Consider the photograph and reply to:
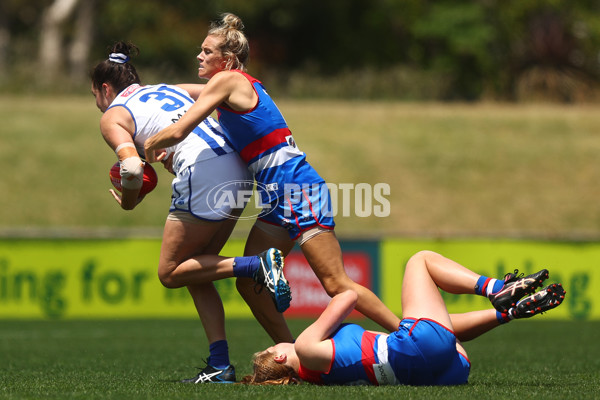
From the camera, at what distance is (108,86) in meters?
5.69

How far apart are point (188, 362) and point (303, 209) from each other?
7.61 feet

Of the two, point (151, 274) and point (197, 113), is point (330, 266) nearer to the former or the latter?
point (197, 113)

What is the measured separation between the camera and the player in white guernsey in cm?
528

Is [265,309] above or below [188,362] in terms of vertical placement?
above

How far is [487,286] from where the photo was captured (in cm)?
510

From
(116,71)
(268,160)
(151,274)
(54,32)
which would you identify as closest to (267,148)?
(268,160)

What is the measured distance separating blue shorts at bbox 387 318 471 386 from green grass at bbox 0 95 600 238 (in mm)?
12440

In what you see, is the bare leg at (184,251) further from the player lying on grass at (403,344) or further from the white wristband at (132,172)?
the player lying on grass at (403,344)

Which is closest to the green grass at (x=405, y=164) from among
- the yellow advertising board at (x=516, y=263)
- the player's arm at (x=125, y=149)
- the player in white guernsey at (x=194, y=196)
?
the yellow advertising board at (x=516, y=263)

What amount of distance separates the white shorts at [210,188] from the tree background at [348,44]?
19432mm

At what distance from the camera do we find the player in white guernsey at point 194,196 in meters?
5.28

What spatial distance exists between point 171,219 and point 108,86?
96 centimetres

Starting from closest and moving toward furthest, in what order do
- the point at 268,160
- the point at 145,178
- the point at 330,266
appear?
the point at 330,266 → the point at 268,160 → the point at 145,178

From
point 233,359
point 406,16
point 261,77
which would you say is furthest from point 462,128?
point 233,359
